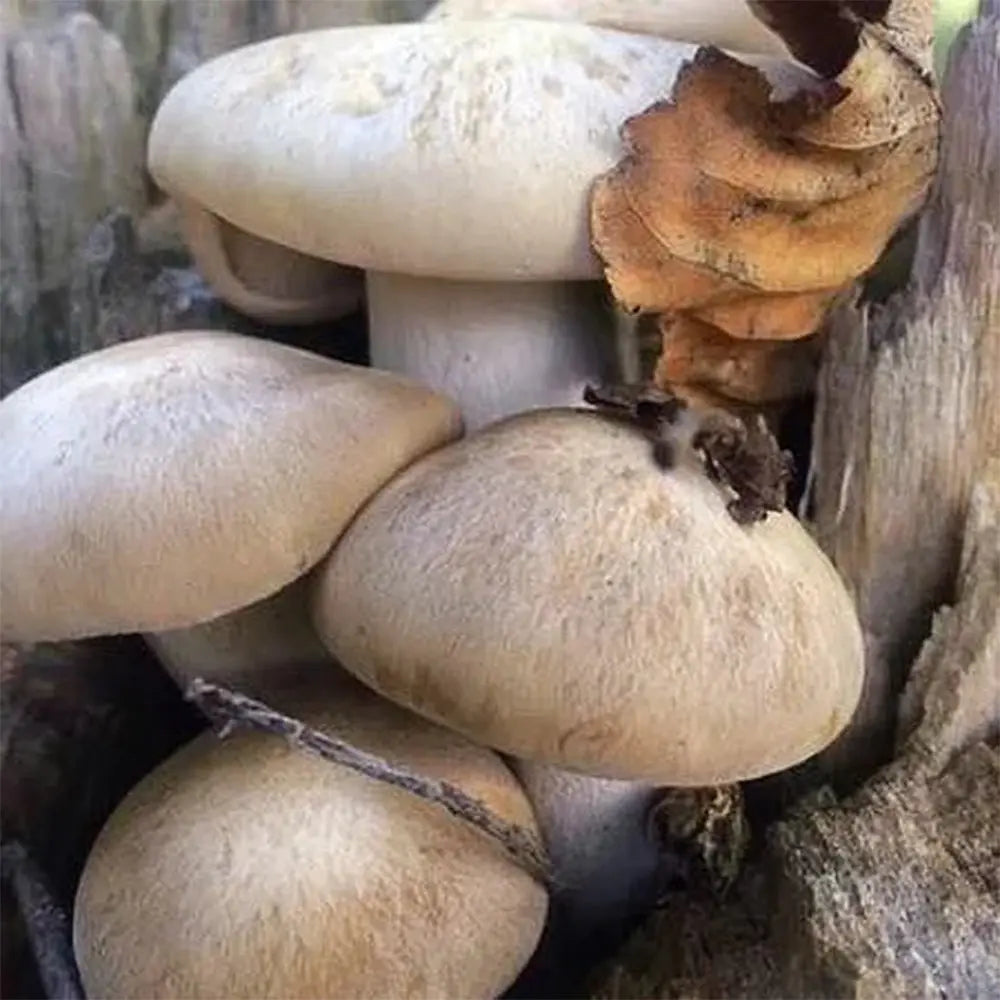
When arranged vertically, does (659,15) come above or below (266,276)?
above

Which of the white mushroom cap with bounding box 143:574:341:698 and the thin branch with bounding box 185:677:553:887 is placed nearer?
the thin branch with bounding box 185:677:553:887

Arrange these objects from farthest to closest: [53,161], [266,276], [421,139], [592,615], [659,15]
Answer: [53,161] → [266,276] → [659,15] → [421,139] → [592,615]

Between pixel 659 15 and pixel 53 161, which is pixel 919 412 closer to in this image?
pixel 659 15

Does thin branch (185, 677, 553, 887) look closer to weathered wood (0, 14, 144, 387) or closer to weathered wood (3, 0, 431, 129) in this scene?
weathered wood (0, 14, 144, 387)

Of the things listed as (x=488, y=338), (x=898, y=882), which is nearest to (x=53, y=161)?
(x=488, y=338)

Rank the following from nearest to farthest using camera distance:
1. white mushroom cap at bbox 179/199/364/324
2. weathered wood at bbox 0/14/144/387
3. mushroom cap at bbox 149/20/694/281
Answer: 1. mushroom cap at bbox 149/20/694/281
2. white mushroom cap at bbox 179/199/364/324
3. weathered wood at bbox 0/14/144/387

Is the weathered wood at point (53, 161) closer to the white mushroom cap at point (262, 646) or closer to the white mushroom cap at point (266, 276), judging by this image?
the white mushroom cap at point (266, 276)

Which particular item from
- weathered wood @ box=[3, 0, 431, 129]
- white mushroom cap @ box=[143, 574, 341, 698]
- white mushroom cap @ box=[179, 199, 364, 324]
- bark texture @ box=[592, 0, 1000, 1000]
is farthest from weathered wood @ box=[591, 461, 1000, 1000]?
weathered wood @ box=[3, 0, 431, 129]

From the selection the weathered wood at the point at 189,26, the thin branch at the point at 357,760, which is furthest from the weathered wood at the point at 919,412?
the weathered wood at the point at 189,26
